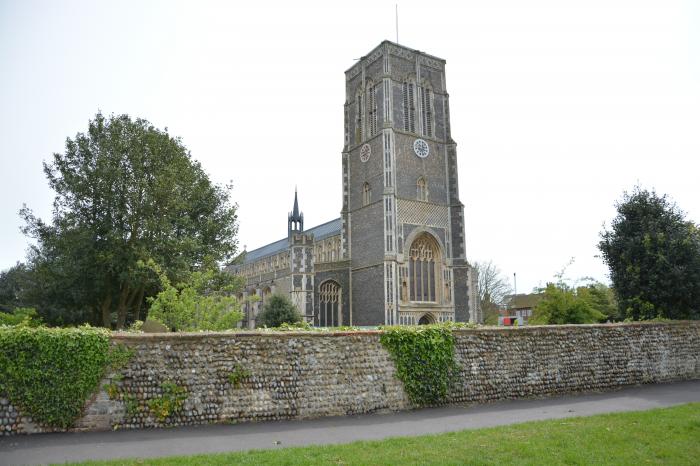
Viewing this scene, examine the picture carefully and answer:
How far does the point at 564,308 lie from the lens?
1933cm

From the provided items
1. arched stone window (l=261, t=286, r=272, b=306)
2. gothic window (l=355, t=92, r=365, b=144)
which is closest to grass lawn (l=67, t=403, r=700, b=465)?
gothic window (l=355, t=92, r=365, b=144)

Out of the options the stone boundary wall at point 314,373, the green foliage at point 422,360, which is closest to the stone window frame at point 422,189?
the stone boundary wall at point 314,373

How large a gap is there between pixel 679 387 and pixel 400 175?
2435 centimetres

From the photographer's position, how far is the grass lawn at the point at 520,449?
6438 mm

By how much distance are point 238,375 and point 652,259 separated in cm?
1500

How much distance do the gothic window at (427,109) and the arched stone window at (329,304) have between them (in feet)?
45.7

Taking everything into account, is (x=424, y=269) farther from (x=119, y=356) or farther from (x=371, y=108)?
(x=119, y=356)

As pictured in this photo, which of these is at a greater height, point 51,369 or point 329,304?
point 329,304

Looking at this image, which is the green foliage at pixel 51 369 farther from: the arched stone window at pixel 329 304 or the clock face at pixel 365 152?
the clock face at pixel 365 152

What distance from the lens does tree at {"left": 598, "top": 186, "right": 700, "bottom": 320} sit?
1662cm

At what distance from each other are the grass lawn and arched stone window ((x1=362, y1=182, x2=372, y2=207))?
28.9 meters

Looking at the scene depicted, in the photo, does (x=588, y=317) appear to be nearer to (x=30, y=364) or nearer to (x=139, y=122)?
(x=30, y=364)

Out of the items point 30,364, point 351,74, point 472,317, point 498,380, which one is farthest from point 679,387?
point 351,74

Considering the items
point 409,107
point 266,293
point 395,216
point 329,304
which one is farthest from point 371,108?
point 266,293
